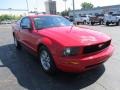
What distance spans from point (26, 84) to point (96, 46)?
1.80m

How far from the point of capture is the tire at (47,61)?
185 inches

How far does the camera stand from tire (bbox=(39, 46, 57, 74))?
4.70 meters

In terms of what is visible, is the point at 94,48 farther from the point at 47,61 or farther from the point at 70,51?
the point at 47,61

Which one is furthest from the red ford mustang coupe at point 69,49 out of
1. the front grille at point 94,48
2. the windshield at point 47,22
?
the windshield at point 47,22

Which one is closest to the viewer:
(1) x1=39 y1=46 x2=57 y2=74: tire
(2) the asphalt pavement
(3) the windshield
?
(2) the asphalt pavement

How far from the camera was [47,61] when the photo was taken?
497cm

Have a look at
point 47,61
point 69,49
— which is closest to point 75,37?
point 69,49

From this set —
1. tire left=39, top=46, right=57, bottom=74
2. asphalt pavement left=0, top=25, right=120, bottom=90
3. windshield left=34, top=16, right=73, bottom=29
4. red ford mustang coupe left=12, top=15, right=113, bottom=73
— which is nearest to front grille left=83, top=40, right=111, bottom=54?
red ford mustang coupe left=12, top=15, right=113, bottom=73

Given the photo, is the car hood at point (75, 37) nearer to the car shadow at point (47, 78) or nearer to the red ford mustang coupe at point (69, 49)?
the red ford mustang coupe at point (69, 49)

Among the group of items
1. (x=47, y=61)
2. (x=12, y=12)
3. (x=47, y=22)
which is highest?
(x=12, y=12)

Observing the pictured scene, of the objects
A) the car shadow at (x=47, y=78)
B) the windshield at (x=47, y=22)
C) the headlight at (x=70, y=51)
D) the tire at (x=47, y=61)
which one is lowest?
the car shadow at (x=47, y=78)

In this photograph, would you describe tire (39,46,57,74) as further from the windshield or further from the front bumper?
the windshield

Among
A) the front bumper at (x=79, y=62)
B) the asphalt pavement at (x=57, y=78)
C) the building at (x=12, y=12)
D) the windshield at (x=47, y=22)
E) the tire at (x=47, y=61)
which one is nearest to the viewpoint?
the front bumper at (x=79, y=62)

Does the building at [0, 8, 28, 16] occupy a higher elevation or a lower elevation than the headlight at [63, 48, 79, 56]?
higher
